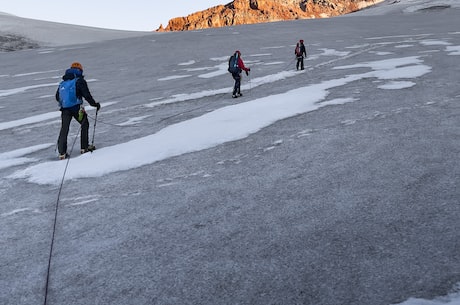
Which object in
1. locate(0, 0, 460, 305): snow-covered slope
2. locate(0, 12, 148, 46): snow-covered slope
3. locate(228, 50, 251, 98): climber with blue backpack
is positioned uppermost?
locate(0, 12, 148, 46): snow-covered slope

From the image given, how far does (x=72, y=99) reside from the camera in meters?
8.17

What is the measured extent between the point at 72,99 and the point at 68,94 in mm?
118

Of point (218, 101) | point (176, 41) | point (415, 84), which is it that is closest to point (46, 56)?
point (176, 41)

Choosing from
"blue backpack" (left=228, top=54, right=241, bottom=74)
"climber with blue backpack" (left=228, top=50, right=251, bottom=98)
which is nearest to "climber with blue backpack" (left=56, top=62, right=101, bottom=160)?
"climber with blue backpack" (left=228, top=50, right=251, bottom=98)

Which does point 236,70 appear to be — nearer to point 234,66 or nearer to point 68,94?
point 234,66

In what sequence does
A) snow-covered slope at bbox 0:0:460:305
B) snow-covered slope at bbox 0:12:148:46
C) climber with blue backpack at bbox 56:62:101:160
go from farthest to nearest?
snow-covered slope at bbox 0:12:148:46 < climber with blue backpack at bbox 56:62:101:160 < snow-covered slope at bbox 0:0:460:305

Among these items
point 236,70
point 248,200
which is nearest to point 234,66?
point 236,70

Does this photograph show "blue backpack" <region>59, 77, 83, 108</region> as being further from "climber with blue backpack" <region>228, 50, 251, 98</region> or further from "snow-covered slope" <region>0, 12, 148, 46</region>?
"snow-covered slope" <region>0, 12, 148, 46</region>

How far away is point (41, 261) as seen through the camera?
13.9ft

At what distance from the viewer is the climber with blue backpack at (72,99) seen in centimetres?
802

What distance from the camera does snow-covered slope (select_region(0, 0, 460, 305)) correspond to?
3588mm

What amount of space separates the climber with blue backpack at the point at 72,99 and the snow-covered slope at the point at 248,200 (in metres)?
0.34

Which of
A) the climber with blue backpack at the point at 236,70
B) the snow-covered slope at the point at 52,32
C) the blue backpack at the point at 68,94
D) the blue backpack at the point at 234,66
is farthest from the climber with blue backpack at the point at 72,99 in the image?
the snow-covered slope at the point at 52,32

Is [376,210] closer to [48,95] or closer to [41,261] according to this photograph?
[41,261]
